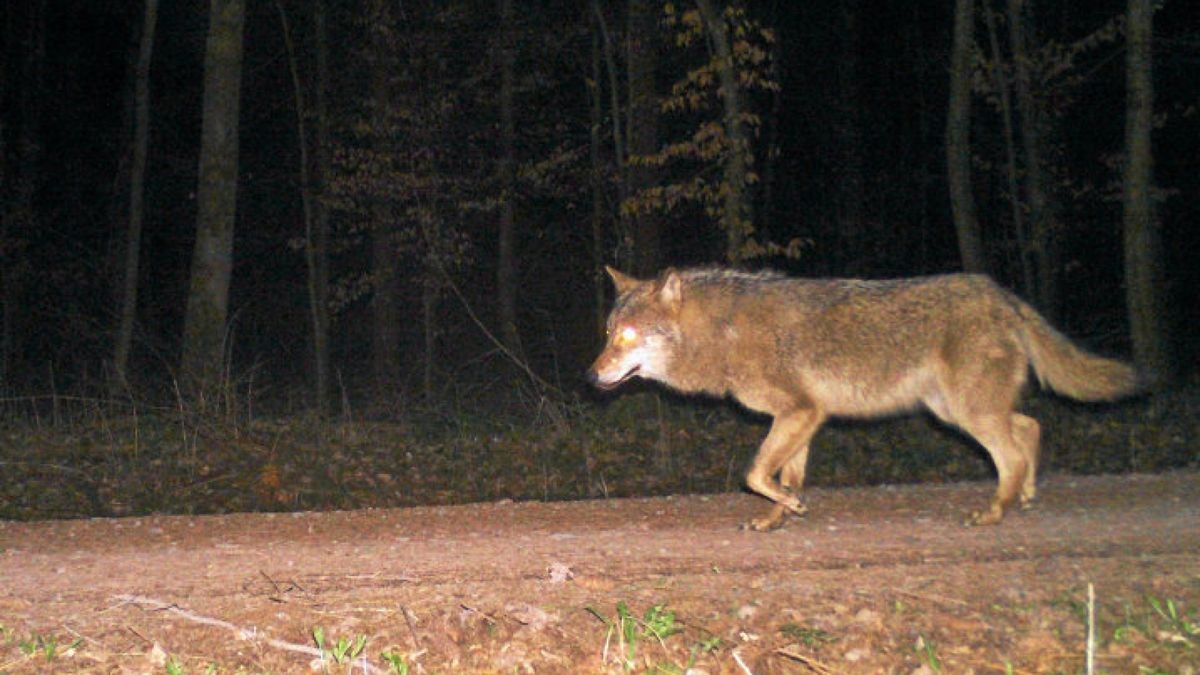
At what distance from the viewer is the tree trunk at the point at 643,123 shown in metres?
15.7

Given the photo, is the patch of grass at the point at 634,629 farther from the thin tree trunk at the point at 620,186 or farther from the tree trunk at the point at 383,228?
the tree trunk at the point at 383,228

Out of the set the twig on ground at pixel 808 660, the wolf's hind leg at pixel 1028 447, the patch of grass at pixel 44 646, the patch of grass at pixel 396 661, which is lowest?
the twig on ground at pixel 808 660

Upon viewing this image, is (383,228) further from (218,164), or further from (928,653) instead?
(928,653)

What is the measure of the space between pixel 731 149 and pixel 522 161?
11.3 metres

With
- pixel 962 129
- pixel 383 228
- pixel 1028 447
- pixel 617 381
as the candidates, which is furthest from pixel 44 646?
pixel 383 228

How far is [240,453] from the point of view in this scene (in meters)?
12.5

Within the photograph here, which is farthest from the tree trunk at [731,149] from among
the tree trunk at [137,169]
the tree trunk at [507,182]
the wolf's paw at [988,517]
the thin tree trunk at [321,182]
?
the tree trunk at [137,169]

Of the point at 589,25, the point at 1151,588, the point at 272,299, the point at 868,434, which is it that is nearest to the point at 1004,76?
the point at 589,25

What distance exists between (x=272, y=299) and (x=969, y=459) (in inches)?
1178

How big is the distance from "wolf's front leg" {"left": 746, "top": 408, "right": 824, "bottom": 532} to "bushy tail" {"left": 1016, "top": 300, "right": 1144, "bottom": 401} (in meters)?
1.73

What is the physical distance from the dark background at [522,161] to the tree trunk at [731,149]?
9069 mm

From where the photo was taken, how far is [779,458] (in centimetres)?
841

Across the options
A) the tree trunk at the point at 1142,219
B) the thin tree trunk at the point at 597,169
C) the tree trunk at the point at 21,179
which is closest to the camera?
the tree trunk at the point at 1142,219

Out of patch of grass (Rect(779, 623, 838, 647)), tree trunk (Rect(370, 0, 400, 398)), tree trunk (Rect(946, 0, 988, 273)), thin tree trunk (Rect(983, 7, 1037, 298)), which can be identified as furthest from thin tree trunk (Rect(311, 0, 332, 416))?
patch of grass (Rect(779, 623, 838, 647))
